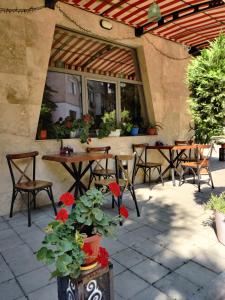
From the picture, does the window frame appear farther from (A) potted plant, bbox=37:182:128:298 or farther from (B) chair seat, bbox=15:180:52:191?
(A) potted plant, bbox=37:182:128:298

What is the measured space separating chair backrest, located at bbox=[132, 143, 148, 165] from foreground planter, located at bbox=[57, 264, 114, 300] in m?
3.75

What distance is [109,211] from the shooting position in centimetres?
364

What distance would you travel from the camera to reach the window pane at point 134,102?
5.30 metres

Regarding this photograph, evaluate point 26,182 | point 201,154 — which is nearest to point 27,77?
point 26,182

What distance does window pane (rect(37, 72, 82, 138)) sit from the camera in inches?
163

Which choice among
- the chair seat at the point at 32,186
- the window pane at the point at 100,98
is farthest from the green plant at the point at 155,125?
the chair seat at the point at 32,186

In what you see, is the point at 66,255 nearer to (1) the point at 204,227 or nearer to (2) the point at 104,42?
(1) the point at 204,227

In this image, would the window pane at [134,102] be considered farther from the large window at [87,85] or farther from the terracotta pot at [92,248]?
the terracotta pot at [92,248]

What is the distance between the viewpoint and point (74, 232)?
1395mm

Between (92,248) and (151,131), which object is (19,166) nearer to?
(92,248)

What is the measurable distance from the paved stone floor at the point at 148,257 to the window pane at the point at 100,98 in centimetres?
199

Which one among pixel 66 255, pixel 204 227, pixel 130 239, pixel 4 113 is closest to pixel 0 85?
pixel 4 113

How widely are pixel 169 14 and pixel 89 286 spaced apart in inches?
180

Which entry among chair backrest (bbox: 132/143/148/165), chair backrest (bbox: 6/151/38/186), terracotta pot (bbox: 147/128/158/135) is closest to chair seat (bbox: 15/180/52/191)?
chair backrest (bbox: 6/151/38/186)
